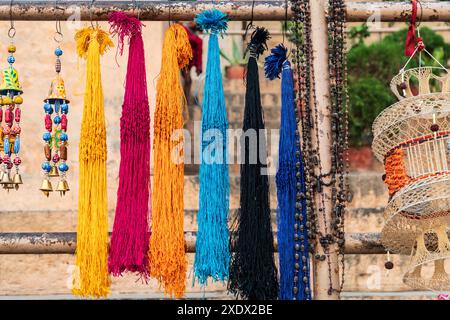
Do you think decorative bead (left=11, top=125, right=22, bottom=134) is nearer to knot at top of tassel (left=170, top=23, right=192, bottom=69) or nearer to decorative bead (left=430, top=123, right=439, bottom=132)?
knot at top of tassel (left=170, top=23, right=192, bottom=69)

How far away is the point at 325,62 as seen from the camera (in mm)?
2262

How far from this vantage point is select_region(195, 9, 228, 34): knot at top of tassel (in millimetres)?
2320

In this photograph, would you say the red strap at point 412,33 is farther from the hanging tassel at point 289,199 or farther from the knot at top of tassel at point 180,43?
the knot at top of tassel at point 180,43

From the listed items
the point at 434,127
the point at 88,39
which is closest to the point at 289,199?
the point at 434,127

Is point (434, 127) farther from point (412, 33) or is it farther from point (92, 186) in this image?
point (92, 186)

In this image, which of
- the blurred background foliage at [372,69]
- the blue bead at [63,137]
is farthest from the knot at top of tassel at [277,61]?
the blurred background foliage at [372,69]

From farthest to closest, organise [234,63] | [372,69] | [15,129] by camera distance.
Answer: [234,63]
[372,69]
[15,129]

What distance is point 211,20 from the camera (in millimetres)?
2322

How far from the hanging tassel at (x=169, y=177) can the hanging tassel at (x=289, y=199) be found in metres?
0.31

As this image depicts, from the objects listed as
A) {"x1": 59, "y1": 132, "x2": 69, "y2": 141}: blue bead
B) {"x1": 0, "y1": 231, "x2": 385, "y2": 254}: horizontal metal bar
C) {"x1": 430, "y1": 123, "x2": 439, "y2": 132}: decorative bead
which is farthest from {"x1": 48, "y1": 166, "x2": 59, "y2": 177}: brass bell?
{"x1": 430, "y1": 123, "x2": 439, "y2": 132}: decorative bead

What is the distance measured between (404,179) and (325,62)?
0.45 metres

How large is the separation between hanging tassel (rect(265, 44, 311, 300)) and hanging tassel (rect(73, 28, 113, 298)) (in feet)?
1.86

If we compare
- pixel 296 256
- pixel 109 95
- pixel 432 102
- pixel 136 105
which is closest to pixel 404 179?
Answer: pixel 432 102

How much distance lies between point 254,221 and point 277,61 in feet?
1.79
